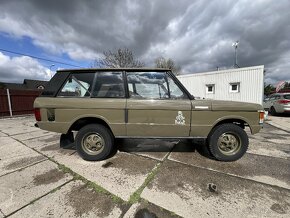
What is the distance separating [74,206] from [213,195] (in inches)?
78.3

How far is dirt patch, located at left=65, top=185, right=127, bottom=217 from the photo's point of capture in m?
2.00

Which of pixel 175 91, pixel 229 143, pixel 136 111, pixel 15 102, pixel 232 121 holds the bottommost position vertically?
pixel 229 143

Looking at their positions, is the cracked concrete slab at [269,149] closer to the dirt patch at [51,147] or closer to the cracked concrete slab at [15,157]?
the dirt patch at [51,147]

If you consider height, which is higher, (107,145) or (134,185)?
(107,145)

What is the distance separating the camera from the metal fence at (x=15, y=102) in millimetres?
10570

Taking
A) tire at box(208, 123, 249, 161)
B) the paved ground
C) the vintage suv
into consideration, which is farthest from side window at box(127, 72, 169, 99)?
the paved ground

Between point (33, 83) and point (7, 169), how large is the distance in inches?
1924

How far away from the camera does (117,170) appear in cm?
304

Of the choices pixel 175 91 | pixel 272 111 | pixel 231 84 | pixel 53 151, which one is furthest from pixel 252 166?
pixel 272 111

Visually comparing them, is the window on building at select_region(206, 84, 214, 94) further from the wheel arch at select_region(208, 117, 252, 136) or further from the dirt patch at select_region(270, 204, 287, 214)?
the dirt patch at select_region(270, 204, 287, 214)

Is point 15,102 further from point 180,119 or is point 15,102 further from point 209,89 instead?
point 209,89

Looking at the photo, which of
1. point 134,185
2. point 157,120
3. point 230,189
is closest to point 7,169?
point 134,185

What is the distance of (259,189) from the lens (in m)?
2.44

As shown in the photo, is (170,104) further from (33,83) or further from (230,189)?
(33,83)
